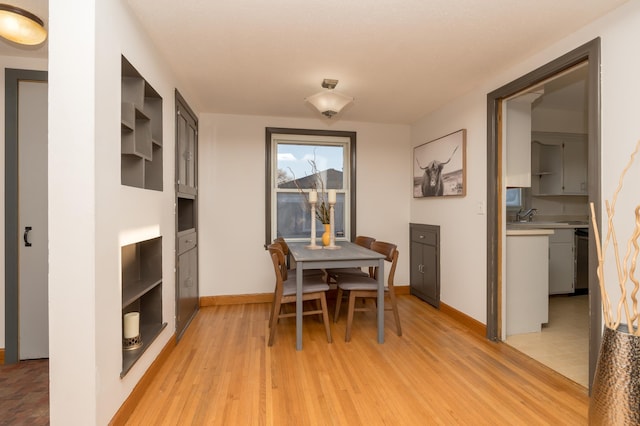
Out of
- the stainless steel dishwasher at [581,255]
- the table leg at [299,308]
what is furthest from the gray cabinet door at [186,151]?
the stainless steel dishwasher at [581,255]

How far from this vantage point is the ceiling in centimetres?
186

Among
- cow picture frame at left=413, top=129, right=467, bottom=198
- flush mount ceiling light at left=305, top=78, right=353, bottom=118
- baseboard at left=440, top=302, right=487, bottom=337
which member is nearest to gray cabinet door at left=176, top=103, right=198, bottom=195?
flush mount ceiling light at left=305, top=78, right=353, bottom=118

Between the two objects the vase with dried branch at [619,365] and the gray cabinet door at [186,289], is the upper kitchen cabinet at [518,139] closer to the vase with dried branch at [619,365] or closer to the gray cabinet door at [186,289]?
the vase with dried branch at [619,365]

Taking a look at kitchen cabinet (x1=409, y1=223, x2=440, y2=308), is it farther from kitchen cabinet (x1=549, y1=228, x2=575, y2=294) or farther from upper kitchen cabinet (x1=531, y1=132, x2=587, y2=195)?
upper kitchen cabinet (x1=531, y1=132, x2=587, y2=195)

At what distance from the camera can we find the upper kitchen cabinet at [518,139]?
288 cm

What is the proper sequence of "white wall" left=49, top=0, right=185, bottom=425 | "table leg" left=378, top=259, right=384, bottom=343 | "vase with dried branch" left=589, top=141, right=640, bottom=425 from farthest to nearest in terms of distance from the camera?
1. "table leg" left=378, top=259, right=384, bottom=343
2. "white wall" left=49, top=0, right=185, bottom=425
3. "vase with dried branch" left=589, top=141, right=640, bottom=425

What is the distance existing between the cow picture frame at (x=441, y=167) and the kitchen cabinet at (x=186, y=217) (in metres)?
2.72

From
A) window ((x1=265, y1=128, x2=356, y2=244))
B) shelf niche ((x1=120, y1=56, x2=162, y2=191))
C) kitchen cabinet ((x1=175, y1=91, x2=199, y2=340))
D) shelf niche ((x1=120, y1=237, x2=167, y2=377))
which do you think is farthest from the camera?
window ((x1=265, y1=128, x2=356, y2=244))

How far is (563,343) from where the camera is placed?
2.73 meters

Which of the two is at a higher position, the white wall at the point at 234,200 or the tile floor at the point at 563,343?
the white wall at the point at 234,200

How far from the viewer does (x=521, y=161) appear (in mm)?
2945

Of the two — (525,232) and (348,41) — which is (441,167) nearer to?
(525,232)

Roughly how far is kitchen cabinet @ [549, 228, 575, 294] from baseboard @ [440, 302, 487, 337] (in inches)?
61.5

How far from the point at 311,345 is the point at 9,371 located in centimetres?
220
